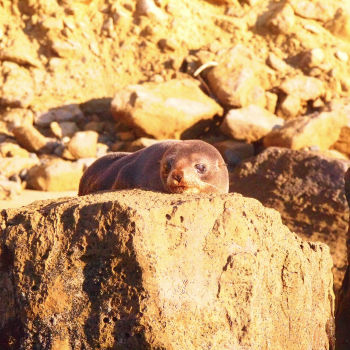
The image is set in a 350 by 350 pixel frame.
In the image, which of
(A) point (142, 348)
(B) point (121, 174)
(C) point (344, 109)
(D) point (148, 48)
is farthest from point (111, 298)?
(D) point (148, 48)

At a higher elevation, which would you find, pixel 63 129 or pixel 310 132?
pixel 310 132

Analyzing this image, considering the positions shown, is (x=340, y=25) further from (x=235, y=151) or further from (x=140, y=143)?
(x=140, y=143)

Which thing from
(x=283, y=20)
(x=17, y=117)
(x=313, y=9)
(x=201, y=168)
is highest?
(x=201, y=168)

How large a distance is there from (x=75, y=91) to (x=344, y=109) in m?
4.67

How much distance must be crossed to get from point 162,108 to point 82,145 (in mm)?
1337

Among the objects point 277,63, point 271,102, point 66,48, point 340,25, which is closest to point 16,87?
point 66,48

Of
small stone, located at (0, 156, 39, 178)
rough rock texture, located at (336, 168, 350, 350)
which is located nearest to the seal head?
rough rock texture, located at (336, 168, 350, 350)

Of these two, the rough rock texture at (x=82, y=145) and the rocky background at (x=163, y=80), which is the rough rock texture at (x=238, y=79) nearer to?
the rocky background at (x=163, y=80)

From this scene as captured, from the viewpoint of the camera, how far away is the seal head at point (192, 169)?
14.3 feet

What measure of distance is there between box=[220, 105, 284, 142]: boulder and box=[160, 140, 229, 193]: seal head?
4.97 metres

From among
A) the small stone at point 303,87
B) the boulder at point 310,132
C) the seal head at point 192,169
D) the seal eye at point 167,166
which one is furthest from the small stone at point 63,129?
the seal eye at point 167,166

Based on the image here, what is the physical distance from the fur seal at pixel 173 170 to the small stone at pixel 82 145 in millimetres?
4411

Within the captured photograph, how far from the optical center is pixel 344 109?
10109 mm

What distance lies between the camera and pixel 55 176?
8969 mm
